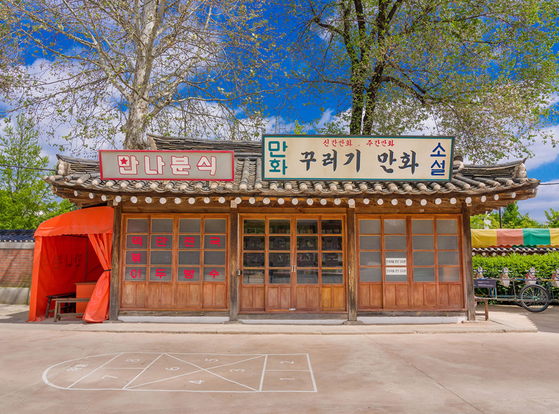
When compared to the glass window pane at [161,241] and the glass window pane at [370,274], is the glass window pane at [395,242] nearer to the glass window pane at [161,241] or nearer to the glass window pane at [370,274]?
the glass window pane at [370,274]

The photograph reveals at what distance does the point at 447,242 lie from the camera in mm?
8891

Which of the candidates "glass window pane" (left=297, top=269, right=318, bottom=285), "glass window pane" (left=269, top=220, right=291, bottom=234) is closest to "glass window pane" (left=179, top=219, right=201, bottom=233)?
"glass window pane" (left=269, top=220, right=291, bottom=234)

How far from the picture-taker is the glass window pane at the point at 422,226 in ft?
29.2

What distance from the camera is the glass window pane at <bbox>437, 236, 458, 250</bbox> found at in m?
8.88

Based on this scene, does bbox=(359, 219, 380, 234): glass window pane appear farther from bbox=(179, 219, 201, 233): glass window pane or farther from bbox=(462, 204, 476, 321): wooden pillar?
bbox=(179, 219, 201, 233): glass window pane

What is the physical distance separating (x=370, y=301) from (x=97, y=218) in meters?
6.51

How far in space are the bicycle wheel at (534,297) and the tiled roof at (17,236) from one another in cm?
1560

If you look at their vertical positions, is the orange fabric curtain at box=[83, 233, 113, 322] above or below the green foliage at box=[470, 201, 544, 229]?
below

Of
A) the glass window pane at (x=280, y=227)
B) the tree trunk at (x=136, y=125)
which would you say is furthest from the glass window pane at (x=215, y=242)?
the tree trunk at (x=136, y=125)

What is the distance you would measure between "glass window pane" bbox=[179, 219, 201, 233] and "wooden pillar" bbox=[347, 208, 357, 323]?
3.45m

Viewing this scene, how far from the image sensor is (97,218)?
872 cm

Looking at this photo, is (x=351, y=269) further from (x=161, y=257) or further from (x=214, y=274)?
(x=161, y=257)

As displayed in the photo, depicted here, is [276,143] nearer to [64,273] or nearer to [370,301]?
[370,301]

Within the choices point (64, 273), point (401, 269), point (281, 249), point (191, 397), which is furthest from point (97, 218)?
point (401, 269)
